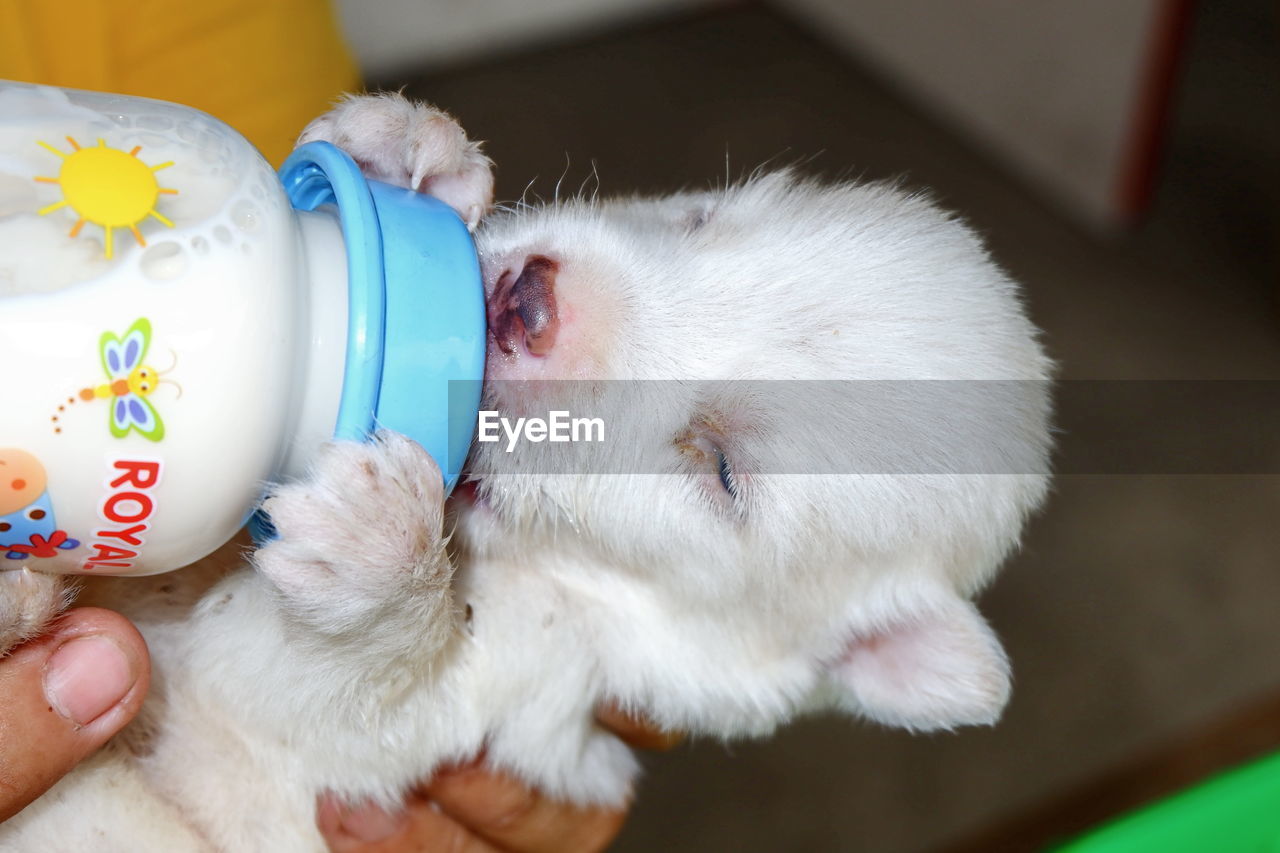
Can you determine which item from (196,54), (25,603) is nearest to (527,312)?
(25,603)

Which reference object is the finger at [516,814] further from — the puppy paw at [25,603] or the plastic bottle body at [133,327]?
the plastic bottle body at [133,327]

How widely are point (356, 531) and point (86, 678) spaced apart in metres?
0.42

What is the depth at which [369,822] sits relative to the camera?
6.47 feet

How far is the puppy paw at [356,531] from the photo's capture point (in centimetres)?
140

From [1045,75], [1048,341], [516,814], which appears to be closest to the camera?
[516,814]

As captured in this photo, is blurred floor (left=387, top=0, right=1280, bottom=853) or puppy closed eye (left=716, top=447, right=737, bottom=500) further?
blurred floor (left=387, top=0, right=1280, bottom=853)

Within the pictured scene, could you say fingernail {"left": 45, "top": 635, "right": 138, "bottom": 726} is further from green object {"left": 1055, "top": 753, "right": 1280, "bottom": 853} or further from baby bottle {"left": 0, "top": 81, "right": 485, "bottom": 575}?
green object {"left": 1055, "top": 753, "right": 1280, "bottom": 853}

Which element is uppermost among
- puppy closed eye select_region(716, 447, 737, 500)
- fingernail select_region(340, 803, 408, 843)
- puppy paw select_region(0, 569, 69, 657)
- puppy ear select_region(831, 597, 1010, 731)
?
puppy closed eye select_region(716, 447, 737, 500)

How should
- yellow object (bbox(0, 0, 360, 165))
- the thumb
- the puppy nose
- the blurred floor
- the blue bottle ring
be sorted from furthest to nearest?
the blurred floor < yellow object (bbox(0, 0, 360, 165)) < the puppy nose < the thumb < the blue bottle ring

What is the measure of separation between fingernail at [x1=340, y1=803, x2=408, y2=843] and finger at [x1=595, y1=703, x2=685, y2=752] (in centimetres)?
43

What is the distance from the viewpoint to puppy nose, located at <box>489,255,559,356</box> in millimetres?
1680

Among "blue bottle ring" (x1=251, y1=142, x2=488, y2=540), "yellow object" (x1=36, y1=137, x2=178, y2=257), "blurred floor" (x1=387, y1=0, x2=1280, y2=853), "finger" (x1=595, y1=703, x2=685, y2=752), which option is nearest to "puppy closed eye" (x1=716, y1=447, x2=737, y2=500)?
"blue bottle ring" (x1=251, y1=142, x2=488, y2=540)

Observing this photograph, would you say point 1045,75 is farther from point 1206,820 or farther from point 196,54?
point 196,54

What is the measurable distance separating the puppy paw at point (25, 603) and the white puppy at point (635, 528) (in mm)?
281
